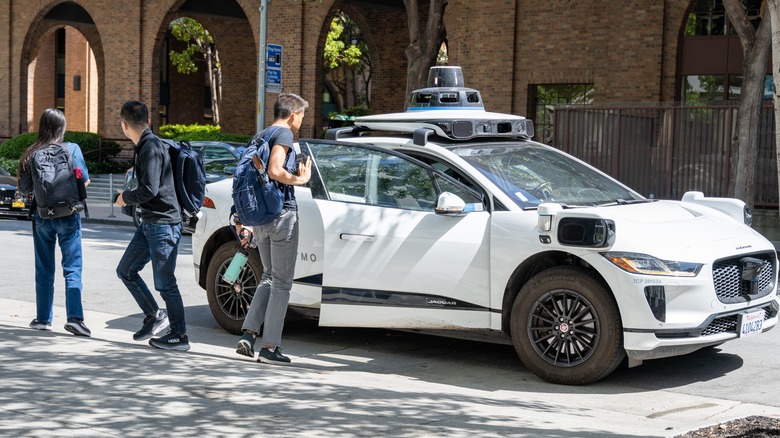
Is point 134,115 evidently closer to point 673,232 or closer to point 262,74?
point 673,232

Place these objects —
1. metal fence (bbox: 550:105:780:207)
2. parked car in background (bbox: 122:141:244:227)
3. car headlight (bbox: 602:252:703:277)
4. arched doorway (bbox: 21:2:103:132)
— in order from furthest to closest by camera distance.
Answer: arched doorway (bbox: 21:2:103:132) → parked car in background (bbox: 122:141:244:227) → metal fence (bbox: 550:105:780:207) → car headlight (bbox: 602:252:703:277)

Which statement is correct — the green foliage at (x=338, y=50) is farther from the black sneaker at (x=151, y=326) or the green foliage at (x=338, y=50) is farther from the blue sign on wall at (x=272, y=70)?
the black sneaker at (x=151, y=326)

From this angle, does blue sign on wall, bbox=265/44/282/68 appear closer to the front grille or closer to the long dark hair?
the long dark hair

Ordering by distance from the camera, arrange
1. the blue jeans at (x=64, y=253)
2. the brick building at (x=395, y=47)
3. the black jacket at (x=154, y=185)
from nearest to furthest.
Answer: the black jacket at (x=154, y=185)
the blue jeans at (x=64, y=253)
the brick building at (x=395, y=47)

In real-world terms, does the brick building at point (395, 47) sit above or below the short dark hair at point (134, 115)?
above

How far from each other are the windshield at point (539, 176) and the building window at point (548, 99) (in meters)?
18.2

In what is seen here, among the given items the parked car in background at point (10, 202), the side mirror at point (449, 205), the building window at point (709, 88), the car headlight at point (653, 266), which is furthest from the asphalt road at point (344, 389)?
the building window at point (709, 88)

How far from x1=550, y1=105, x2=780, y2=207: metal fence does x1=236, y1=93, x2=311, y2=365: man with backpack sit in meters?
14.0

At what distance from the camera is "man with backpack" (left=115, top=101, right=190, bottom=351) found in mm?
7480

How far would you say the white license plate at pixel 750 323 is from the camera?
7.18 meters

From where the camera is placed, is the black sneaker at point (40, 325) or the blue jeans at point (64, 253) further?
the black sneaker at point (40, 325)

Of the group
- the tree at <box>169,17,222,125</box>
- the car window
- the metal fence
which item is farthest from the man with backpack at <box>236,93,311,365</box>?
the tree at <box>169,17,222,125</box>

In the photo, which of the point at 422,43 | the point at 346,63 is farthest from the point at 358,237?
the point at 346,63

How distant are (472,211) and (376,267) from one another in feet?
2.75
